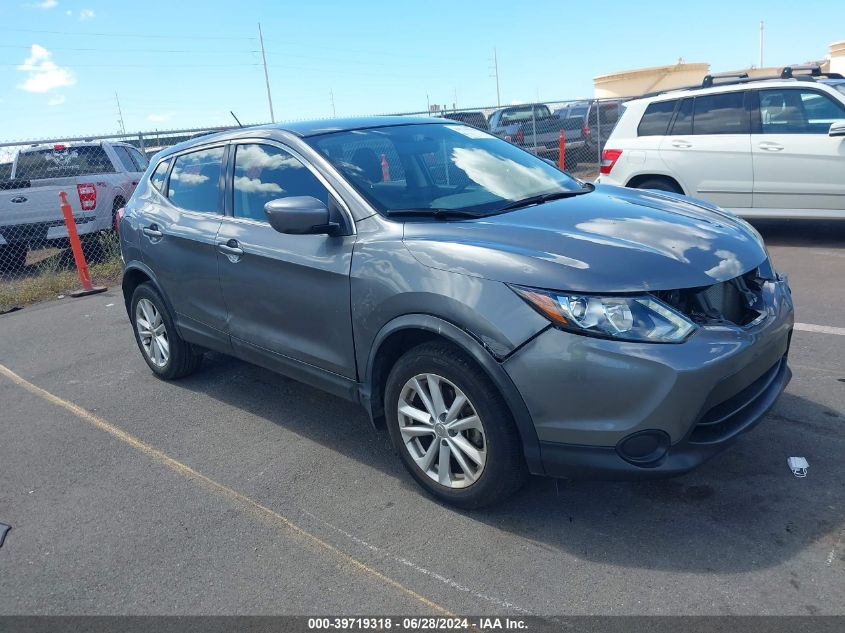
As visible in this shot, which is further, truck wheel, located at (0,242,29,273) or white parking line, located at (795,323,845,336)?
truck wheel, located at (0,242,29,273)

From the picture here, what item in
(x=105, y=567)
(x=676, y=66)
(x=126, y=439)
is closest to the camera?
(x=105, y=567)

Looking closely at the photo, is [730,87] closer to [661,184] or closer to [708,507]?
[661,184]

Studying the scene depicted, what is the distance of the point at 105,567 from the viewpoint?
3.27m

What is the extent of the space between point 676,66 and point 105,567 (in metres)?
39.7

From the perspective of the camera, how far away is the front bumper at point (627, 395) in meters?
2.82

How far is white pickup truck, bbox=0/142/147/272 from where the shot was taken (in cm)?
1085

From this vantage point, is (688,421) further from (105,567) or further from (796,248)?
(796,248)

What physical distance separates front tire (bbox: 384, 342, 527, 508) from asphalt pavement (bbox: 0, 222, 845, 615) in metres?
0.17

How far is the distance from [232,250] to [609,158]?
6.19 meters

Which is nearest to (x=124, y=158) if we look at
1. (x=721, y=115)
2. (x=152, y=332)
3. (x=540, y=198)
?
(x=152, y=332)

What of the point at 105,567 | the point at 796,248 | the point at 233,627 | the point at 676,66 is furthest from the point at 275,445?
the point at 676,66

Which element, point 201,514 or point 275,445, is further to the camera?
point 275,445

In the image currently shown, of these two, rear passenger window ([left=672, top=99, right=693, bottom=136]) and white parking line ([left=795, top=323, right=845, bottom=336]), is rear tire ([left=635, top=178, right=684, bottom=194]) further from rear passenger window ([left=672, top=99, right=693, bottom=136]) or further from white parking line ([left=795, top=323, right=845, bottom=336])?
white parking line ([left=795, top=323, right=845, bottom=336])

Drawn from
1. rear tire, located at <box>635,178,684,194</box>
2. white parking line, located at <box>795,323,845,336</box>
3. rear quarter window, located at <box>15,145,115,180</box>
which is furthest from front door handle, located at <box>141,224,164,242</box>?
rear quarter window, located at <box>15,145,115,180</box>
